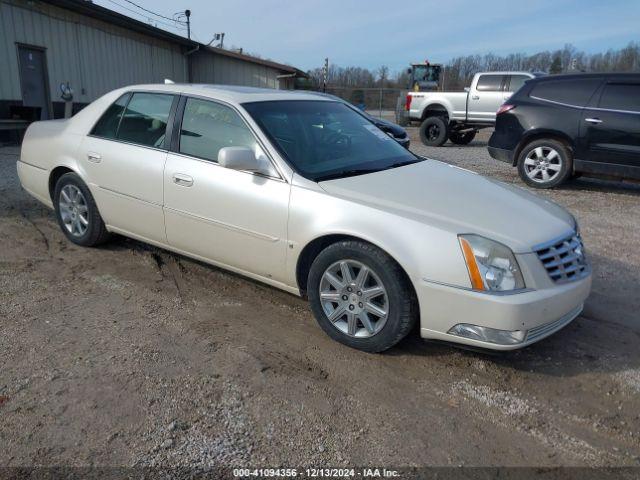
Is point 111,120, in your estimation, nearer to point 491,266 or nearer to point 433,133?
point 491,266

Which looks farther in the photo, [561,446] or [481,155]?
[481,155]

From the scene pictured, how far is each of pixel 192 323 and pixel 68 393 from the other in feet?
3.27

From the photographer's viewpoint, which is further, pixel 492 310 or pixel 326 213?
pixel 326 213

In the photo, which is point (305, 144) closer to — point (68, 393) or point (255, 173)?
point (255, 173)

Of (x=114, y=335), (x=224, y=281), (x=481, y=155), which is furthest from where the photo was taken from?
(x=481, y=155)

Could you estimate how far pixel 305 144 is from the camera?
12.6 ft

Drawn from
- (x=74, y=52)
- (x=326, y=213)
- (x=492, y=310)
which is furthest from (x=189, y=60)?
(x=492, y=310)

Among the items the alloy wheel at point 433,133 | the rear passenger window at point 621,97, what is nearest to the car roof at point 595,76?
the rear passenger window at point 621,97

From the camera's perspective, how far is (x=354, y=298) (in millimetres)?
3203

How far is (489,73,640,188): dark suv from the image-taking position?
25.0 ft

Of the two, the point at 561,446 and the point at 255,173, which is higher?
the point at 255,173

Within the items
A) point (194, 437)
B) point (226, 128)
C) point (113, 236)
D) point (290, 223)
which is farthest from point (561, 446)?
point (113, 236)

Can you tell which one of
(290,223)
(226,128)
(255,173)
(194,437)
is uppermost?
(226,128)

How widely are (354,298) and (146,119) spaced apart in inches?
98.8
